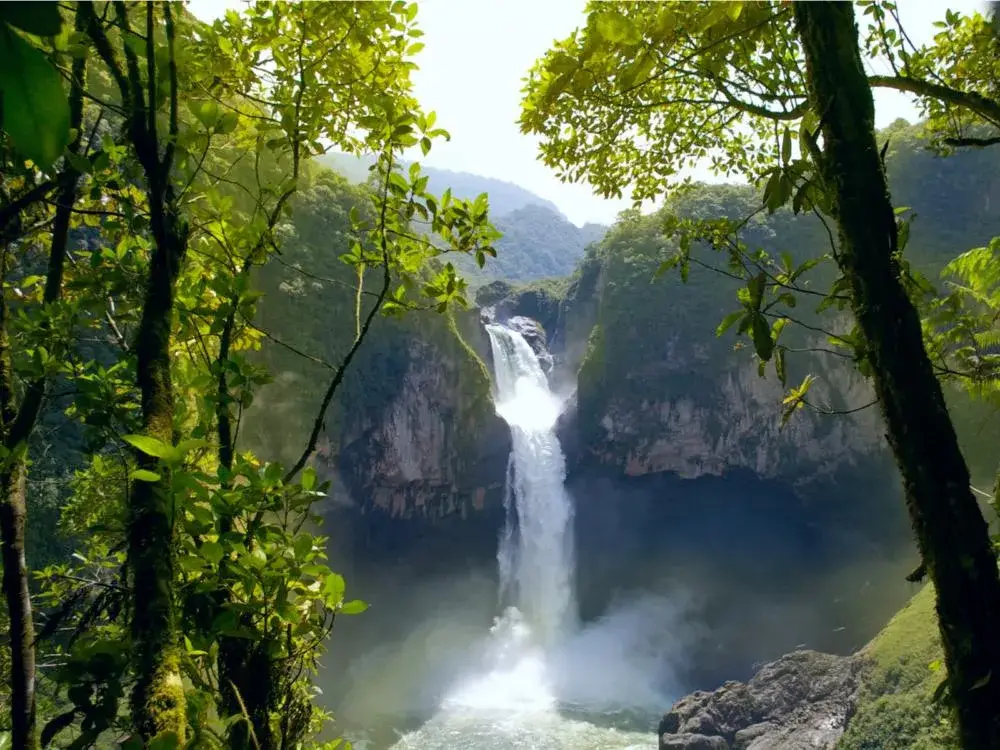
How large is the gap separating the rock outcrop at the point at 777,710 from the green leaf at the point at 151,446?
1702 centimetres

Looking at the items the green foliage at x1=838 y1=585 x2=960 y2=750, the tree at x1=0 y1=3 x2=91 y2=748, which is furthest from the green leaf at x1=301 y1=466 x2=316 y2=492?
the green foliage at x1=838 y1=585 x2=960 y2=750

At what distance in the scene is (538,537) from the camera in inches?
1151

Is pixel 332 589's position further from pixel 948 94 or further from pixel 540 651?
pixel 540 651

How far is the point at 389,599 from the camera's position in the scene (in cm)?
2752

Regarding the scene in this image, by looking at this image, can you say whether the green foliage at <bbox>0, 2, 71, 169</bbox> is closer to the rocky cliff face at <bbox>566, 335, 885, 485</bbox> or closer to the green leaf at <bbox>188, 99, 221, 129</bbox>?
the green leaf at <bbox>188, 99, 221, 129</bbox>

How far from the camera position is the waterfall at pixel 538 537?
2822 centimetres

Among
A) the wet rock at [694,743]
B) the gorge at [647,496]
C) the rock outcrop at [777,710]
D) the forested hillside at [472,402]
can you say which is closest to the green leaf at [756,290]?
the forested hillside at [472,402]

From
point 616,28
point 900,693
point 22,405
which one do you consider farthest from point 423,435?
point 616,28

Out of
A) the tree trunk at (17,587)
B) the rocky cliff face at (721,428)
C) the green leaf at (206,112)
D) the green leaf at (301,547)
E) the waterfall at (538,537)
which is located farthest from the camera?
the rocky cliff face at (721,428)

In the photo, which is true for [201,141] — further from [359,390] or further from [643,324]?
[643,324]

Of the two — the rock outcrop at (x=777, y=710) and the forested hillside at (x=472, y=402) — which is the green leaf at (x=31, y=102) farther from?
the rock outcrop at (x=777, y=710)

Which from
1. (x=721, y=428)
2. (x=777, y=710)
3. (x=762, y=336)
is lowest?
(x=777, y=710)

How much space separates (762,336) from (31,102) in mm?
1692

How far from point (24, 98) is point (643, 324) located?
3559cm
